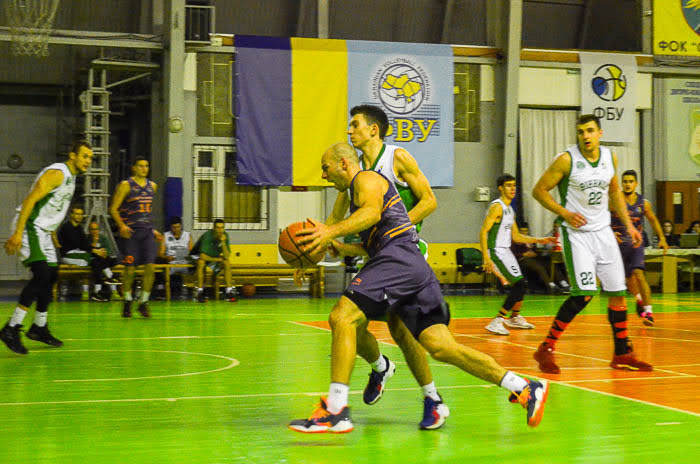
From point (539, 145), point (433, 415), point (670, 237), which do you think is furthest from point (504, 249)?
point (670, 237)

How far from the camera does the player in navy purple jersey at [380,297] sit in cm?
487

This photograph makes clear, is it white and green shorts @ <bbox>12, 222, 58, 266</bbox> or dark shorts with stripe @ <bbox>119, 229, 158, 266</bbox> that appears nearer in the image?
white and green shorts @ <bbox>12, 222, 58, 266</bbox>

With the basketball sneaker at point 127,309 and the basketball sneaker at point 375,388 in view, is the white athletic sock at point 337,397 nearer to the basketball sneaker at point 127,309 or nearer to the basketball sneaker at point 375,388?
the basketball sneaker at point 375,388

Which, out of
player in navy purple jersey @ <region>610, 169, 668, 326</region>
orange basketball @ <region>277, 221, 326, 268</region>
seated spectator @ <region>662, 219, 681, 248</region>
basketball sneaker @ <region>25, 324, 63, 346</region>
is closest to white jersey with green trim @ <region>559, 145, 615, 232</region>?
orange basketball @ <region>277, 221, 326, 268</region>

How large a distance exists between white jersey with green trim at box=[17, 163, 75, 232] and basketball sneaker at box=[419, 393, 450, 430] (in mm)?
4549

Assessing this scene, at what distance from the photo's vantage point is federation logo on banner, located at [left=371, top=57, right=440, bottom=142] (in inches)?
805

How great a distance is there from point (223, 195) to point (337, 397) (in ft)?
50.6

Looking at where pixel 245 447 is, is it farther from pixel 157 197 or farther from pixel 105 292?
pixel 157 197

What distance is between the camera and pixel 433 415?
523 centimetres

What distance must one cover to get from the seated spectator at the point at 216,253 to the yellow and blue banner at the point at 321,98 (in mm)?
2061

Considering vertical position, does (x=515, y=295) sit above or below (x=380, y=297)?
below

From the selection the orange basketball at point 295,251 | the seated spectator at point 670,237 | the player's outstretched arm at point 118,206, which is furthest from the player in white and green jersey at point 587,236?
the seated spectator at point 670,237

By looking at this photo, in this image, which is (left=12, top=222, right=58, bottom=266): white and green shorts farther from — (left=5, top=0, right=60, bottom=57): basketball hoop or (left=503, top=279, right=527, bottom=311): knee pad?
(left=5, top=0, right=60, bottom=57): basketball hoop

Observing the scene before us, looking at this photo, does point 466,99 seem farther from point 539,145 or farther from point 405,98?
point 539,145
